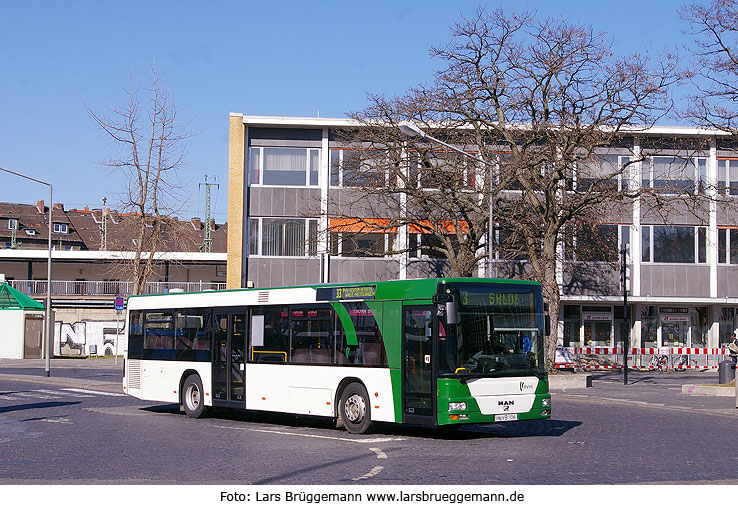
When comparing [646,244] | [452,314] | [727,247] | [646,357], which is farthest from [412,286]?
[727,247]

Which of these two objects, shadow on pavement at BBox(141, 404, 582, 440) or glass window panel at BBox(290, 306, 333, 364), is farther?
glass window panel at BBox(290, 306, 333, 364)

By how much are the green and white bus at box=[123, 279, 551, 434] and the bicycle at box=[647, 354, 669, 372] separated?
28.9 m

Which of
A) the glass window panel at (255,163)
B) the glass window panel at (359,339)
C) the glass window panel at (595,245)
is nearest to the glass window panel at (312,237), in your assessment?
the glass window panel at (255,163)

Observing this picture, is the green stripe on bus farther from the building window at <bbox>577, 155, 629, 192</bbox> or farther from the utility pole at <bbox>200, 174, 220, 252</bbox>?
the utility pole at <bbox>200, 174, 220, 252</bbox>

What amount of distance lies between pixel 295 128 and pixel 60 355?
2432 cm

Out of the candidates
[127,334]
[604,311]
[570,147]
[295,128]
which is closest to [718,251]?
[604,311]

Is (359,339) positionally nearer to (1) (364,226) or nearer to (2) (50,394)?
(2) (50,394)

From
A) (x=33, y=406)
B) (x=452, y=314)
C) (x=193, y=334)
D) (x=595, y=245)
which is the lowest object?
(x=33, y=406)

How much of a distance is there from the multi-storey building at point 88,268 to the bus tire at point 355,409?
71.5 ft

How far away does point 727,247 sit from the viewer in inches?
1754

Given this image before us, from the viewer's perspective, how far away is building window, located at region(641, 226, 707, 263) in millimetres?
44438

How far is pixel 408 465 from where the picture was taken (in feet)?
39.2

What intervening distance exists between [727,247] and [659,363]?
663cm

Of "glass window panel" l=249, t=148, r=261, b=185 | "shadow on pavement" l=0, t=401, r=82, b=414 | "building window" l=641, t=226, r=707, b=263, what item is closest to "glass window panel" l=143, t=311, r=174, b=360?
"shadow on pavement" l=0, t=401, r=82, b=414
